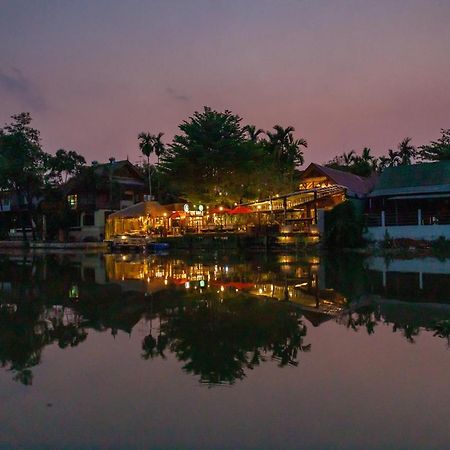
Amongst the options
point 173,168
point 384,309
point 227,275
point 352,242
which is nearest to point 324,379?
point 384,309

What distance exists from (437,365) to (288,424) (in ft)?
8.13

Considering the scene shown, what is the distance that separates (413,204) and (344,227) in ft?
14.7

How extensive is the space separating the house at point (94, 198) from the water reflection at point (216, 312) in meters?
28.9

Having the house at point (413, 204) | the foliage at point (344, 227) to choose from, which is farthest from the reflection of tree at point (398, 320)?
the foliage at point (344, 227)

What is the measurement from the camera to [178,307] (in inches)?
374

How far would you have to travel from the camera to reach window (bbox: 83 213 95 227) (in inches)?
1785

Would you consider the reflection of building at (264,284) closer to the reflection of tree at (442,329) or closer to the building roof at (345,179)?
the reflection of tree at (442,329)

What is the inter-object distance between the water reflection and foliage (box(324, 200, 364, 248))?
11.6 m

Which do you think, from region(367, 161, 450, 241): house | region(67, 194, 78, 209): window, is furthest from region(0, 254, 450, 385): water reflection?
region(67, 194, 78, 209): window

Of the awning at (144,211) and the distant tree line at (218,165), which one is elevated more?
the distant tree line at (218,165)

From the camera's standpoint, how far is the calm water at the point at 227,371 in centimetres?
380

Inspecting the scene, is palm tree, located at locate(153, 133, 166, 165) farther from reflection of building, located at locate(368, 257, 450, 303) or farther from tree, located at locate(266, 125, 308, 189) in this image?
reflection of building, located at locate(368, 257, 450, 303)

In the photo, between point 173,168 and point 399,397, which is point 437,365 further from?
point 173,168

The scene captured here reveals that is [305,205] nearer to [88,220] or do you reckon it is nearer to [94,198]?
[94,198]
